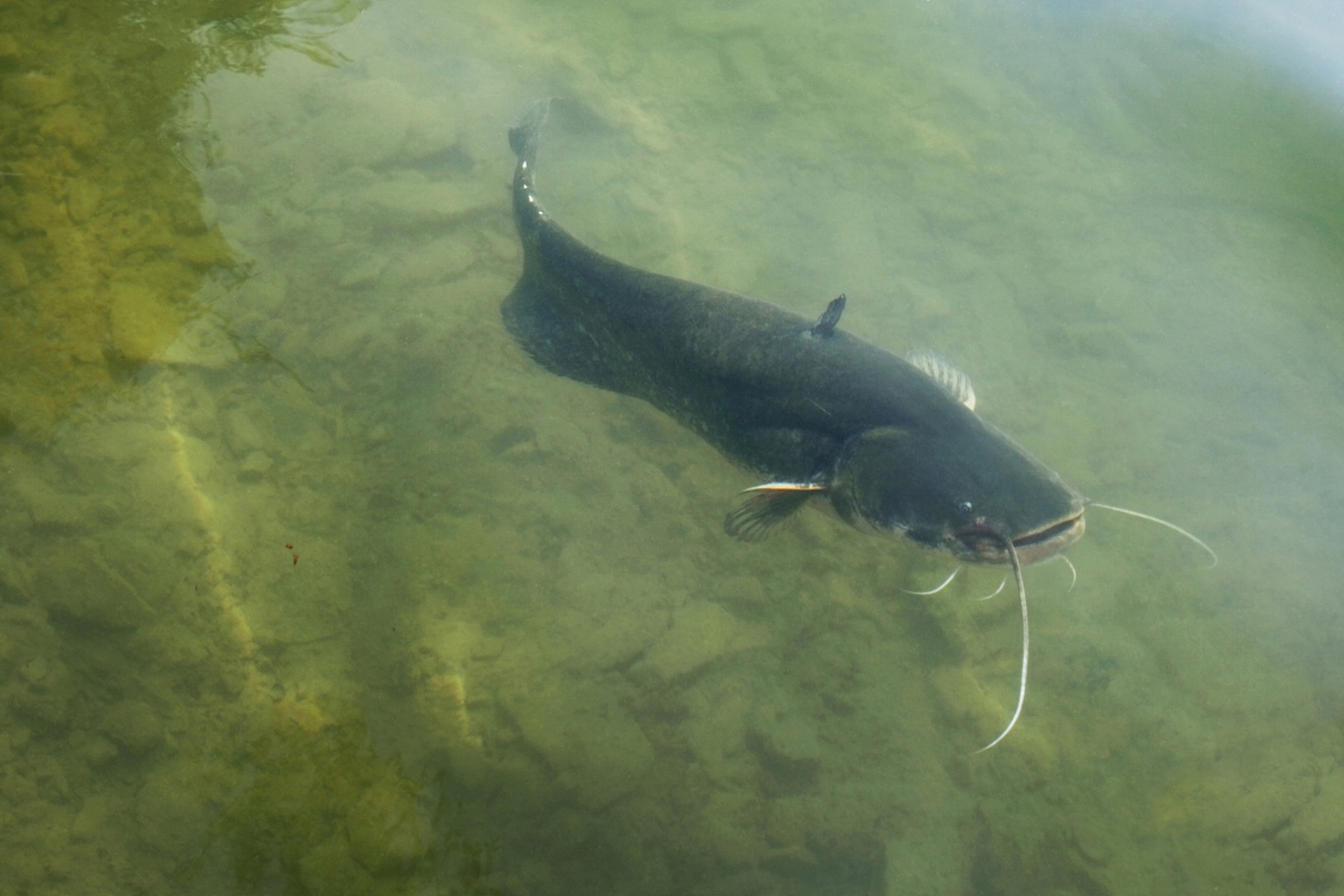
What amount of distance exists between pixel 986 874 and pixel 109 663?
3072mm

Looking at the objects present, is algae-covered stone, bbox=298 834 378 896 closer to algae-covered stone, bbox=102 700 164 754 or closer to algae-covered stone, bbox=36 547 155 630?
algae-covered stone, bbox=102 700 164 754

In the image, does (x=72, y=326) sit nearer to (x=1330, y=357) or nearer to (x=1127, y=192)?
(x=1127, y=192)

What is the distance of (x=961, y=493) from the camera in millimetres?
2357

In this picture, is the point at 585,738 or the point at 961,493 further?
the point at 585,738

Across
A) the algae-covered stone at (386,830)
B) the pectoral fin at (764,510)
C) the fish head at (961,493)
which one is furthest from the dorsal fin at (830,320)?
the algae-covered stone at (386,830)

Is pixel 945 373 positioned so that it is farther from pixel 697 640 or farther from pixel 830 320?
pixel 697 640

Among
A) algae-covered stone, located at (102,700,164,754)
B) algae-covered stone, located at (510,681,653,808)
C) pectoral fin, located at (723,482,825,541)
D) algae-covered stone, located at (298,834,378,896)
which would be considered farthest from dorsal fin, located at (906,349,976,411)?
algae-covered stone, located at (102,700,164,754)

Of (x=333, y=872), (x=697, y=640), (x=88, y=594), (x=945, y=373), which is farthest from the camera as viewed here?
(x=945, y=373)

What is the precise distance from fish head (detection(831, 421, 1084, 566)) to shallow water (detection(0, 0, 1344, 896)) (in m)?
0.60

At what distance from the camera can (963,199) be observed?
4.63 meters

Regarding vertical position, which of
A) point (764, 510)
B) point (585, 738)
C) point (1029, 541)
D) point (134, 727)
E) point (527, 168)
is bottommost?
point (134, 727)

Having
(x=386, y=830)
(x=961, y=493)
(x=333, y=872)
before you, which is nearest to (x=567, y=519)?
(x=386, y=830)

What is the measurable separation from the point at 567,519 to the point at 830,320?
1.34 m

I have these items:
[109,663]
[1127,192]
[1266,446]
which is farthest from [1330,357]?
[109,663]
